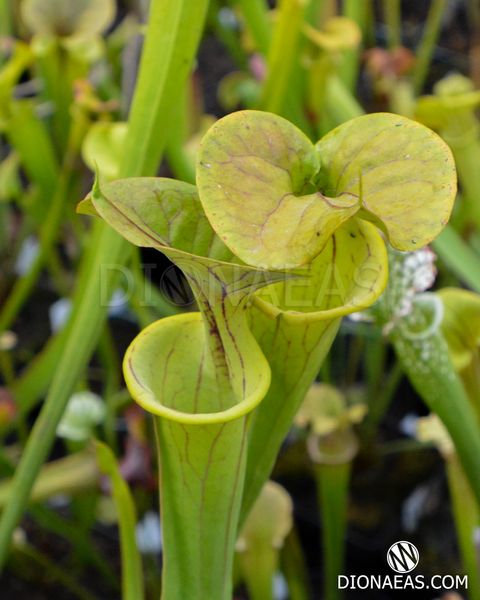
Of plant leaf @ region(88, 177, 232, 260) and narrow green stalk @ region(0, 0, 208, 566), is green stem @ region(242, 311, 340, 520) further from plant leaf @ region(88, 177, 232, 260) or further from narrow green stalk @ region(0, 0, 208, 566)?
narrow green stalk @ region(0, 0, 208, 566)

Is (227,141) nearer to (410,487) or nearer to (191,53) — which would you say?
(191,53)

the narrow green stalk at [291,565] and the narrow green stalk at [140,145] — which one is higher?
the narrow green stalk at [140,145]

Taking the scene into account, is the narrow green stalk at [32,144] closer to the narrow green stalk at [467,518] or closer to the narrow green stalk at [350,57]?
Answer: the narrow green stalk at [350,57]

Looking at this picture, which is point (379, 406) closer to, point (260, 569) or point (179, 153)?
point (260, 569)

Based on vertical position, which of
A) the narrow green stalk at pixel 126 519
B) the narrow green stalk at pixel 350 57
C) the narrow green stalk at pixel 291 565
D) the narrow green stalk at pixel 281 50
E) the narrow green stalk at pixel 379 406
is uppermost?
the narrow green stalk at pixel 281 50

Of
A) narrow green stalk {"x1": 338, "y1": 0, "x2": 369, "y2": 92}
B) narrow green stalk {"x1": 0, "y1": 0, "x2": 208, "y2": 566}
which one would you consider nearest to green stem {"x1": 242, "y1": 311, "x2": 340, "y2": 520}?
narrow green stalk {"x1": 0, "y1": 0, "x2": 208, "y2": 566}

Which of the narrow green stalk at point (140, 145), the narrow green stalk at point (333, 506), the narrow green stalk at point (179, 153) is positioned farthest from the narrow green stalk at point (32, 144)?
the narrow green stalk at point (333, 506)
